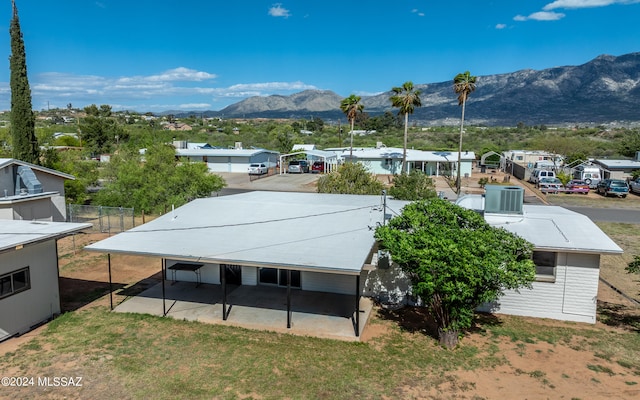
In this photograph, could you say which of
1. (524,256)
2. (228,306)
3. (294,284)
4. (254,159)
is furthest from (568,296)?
(254,159)

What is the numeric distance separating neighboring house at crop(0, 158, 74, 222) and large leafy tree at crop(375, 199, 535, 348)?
700 inches

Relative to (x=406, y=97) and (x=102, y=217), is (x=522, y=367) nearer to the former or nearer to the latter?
(x=102, y=217)

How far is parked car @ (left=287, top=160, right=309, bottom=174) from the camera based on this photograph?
53.8 m

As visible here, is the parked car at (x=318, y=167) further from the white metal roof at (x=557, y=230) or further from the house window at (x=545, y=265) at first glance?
the house window at (x=545, y=265)

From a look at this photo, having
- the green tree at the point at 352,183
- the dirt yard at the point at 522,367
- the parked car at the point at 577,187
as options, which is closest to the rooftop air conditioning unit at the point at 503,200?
the dirt yard at the point at 522,367

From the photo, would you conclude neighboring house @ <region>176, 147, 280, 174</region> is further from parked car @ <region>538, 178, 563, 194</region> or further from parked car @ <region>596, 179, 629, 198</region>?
parked car @ <region>596, 179, 629, 198</region>

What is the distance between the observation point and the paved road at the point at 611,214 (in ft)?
92.9

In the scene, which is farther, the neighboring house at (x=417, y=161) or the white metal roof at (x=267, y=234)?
the neighboring house at (x=417, y=161)

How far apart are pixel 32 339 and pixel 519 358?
12.8 m

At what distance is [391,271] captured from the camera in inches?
572

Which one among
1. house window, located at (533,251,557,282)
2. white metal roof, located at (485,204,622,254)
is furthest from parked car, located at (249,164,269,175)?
house window, located at (533,251,557,282)

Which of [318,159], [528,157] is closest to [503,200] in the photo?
[318,159]

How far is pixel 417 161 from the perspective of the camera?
51031mm

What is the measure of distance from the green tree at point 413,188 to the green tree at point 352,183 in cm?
146
